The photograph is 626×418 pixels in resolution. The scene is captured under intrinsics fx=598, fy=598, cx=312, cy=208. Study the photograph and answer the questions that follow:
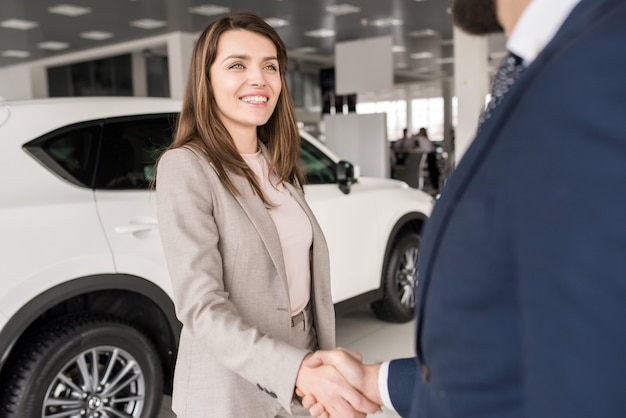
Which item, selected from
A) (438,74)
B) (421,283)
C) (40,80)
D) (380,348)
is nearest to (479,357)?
(421,283)

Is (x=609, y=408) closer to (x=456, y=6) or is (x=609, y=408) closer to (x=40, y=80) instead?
(x=456, y=6)

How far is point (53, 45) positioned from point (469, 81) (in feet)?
39.9

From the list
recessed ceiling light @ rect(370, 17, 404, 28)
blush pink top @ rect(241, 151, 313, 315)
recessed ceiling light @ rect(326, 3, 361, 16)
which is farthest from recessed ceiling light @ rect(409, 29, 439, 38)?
blush pink top @ rect(241, 151, 313, 315)

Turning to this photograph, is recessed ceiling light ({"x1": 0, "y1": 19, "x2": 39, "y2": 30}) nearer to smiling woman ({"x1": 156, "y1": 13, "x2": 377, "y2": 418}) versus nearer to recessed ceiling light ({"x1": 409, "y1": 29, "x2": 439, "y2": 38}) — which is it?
recessed ceiling light ({"x1": 409, "y1": 29, "x2": 439, "y2": 38})

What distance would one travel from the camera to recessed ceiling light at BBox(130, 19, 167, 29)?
1442 cm

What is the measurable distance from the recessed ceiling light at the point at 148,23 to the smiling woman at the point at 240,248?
1399 centimetres

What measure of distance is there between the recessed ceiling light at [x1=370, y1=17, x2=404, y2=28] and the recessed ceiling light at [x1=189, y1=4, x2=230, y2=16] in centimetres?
382

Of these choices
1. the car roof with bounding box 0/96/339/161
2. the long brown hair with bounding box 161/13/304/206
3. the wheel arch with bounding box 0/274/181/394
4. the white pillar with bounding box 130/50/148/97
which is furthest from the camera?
the white pillar with bounding box 130/50/148/97

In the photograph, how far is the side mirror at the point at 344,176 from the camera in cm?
385

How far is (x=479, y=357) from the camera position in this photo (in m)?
0.60

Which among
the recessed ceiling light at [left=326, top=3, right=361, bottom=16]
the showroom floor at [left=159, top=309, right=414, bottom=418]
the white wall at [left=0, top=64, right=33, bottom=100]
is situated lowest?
the showroom floor at [left=159, top=309, right=414, bottom=418]

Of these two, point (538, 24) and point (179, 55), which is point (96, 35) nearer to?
point (179, 55)

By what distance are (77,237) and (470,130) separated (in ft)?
31.6

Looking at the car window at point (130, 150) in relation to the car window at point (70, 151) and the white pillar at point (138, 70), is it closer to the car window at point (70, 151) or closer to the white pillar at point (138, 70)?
the car window at point (70, 151)
